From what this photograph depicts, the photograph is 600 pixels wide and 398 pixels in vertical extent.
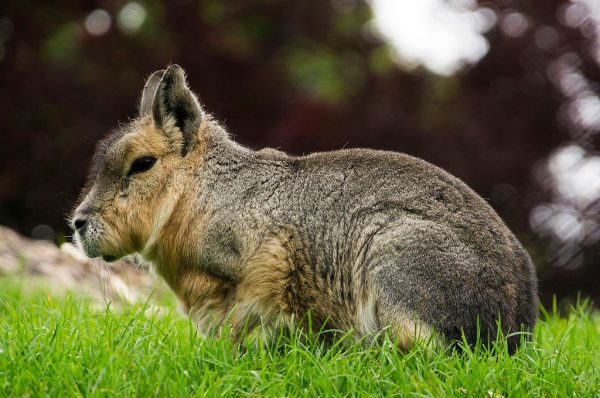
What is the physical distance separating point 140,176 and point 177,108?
436 millimetres

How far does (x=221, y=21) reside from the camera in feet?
48.4

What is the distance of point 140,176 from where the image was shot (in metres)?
5.27

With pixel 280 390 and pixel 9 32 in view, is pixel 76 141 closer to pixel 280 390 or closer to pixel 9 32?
pixel 9 32

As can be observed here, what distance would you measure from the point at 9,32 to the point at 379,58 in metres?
6.42

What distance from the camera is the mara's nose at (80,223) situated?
5.20 m

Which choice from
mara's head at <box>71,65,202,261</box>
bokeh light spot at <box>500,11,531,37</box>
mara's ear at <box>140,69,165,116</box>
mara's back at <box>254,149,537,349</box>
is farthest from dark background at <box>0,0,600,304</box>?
mara's back at <box>254,149,537,349</box>

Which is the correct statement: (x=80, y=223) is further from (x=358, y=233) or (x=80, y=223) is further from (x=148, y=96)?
(x=358, y=233)

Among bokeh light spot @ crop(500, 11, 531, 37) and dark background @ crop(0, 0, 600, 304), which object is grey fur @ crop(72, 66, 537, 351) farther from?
bokeh light spot @ crop(500, 11, 531, 37)

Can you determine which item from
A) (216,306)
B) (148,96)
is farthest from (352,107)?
(216,306)

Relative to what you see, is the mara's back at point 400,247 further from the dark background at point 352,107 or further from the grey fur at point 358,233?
the dark background at point 352,107

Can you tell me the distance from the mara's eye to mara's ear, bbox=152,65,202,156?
18 cm

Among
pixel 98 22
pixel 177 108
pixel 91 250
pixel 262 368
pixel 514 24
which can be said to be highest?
pixel 514 24

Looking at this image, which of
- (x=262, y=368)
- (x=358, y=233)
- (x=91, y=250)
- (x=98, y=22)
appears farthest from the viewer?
(x=98, y=22)

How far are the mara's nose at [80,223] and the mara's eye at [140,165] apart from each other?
35 centimetres
